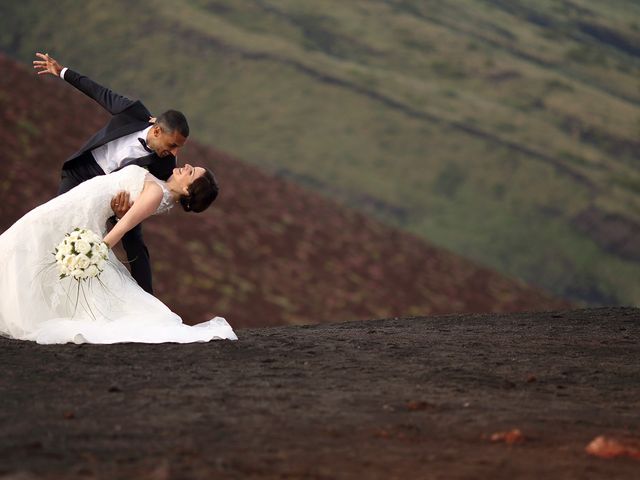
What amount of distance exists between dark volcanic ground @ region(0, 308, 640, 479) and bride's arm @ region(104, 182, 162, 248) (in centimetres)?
91

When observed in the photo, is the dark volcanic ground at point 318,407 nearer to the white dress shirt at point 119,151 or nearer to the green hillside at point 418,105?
the white dress shirt at point 119,151

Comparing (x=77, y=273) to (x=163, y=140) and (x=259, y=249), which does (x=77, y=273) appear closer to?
(x=163, y=140)

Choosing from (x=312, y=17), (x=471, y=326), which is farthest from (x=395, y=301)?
(x=312, y=17)

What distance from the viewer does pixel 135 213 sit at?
10023mm

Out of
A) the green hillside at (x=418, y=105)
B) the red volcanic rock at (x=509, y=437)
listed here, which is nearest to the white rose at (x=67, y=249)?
the red volcanic rock at (x=509, y=437)

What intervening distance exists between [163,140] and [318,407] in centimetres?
358

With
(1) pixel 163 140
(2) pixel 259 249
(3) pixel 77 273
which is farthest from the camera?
(2) pixel 259 249

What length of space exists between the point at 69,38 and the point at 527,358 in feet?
255

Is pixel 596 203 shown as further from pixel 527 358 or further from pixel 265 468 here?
pixel 265 468

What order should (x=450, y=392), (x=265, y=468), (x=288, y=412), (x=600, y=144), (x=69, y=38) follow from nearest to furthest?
(x=265, y=468), (x=288, y=412), (x=450, y=392), (x=600, y=144), (x=69, y=38)

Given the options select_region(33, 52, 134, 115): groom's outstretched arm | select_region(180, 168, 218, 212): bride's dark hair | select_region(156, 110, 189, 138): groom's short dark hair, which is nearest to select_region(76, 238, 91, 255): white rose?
select_region(180, 168, 218, 212): bride's dark hair

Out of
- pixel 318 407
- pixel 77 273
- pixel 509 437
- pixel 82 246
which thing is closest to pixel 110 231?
pixel 82 246

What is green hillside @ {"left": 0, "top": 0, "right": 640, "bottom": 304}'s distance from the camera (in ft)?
225

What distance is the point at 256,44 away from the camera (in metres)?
85.9
